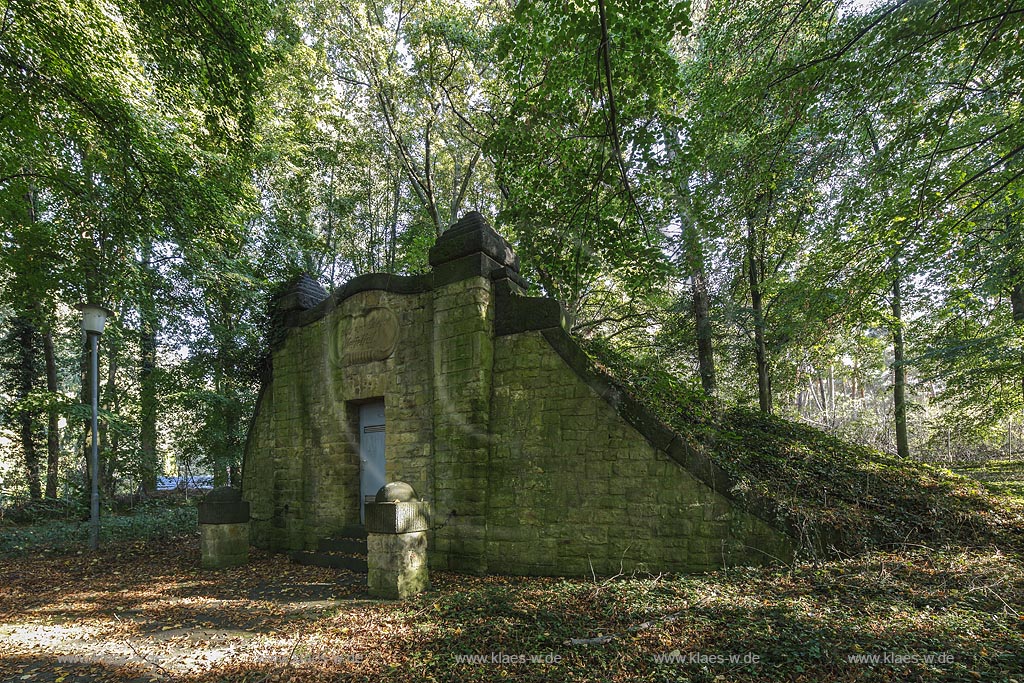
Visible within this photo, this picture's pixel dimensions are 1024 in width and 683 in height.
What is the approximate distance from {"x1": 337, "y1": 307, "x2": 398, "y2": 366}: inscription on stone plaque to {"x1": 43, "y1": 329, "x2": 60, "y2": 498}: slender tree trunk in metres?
10.7

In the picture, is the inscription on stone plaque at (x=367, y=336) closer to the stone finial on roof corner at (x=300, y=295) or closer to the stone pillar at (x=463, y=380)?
the stone pillar at (x=463, y=380)

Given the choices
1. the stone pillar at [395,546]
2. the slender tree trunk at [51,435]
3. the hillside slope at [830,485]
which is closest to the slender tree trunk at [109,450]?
the slender tree trunk at [51,435]

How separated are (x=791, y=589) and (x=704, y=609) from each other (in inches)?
33.5

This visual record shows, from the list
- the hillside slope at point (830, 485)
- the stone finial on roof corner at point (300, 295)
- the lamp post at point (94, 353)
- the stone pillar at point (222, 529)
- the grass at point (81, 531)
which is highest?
the stone finial on roof corner at point (300, 295)

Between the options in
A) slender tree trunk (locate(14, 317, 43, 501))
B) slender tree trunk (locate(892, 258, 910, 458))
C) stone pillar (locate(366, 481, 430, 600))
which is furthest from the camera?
slender tree trunk (locate(14, 317, 43, 501))

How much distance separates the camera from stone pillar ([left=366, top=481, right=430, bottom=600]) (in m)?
5.59

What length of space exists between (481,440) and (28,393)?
1419 cm

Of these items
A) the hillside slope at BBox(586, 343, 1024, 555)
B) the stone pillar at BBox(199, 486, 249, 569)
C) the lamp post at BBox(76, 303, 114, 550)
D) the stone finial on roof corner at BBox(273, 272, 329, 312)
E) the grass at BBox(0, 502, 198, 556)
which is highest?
the stone finial on roof corner at BBox(273, 272, 329, 312)

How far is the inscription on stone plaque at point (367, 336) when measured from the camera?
804 centimetres

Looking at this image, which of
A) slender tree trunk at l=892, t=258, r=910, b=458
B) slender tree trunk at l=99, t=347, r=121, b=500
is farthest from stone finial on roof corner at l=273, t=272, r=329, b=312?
slender tree trunk at l=892, t=258, r=910, b=458

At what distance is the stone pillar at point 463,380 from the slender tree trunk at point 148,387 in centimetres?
762

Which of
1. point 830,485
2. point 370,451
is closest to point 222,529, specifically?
point 370,451

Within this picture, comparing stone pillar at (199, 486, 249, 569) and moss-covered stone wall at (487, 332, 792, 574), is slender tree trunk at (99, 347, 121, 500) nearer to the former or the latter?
stone pillar at (199, 486, 249, 569)

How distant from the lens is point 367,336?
834 centimetres
